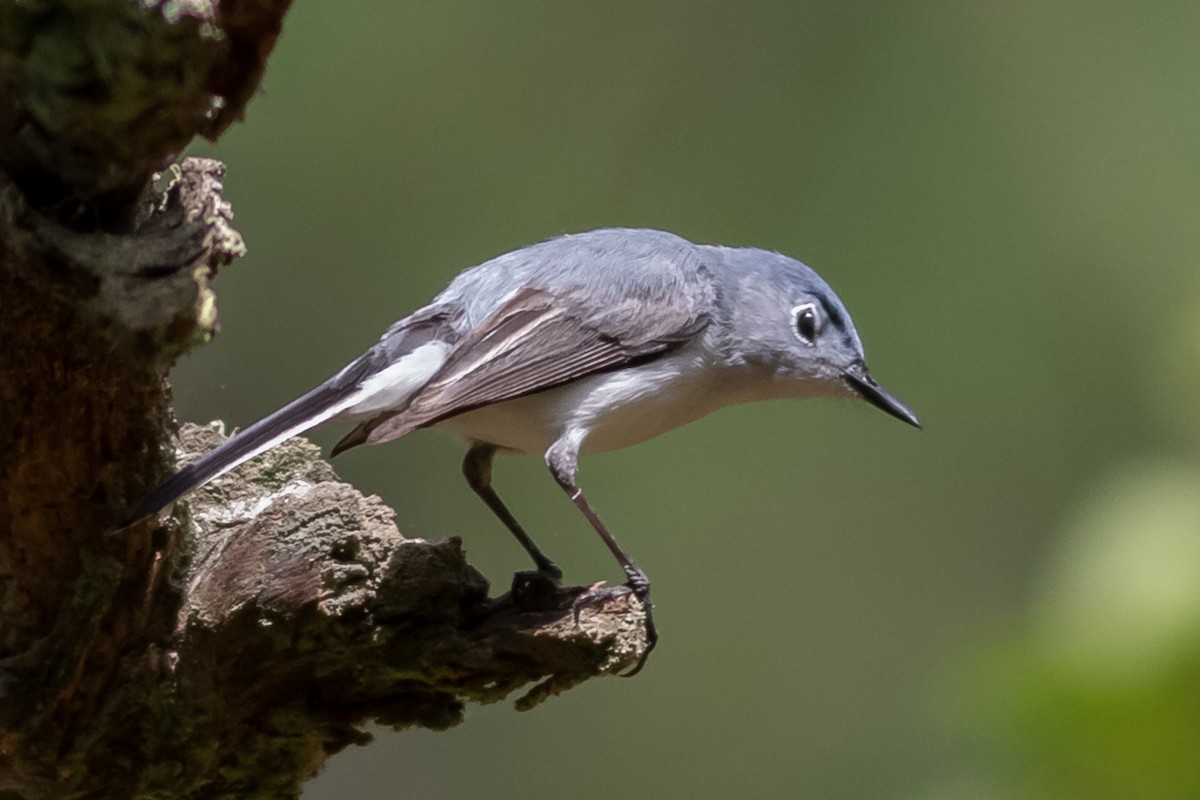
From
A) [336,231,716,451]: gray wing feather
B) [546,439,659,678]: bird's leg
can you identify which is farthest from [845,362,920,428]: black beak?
[546,439,659,678]: bird's leg

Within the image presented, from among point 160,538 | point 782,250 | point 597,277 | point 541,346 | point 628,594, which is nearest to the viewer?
point 160,538

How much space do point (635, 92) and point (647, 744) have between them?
240 centimetres

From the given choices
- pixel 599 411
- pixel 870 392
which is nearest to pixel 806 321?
pixel 870 392

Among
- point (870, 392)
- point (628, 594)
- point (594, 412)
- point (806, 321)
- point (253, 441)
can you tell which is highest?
point (806, 321)

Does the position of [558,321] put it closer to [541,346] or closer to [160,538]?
[541,346]

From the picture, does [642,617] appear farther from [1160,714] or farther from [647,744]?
[647,744]

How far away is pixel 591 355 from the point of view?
237 cm

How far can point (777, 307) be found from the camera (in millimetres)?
2645

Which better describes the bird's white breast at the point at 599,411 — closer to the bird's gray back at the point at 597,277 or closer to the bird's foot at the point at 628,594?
the bird's gray back at the point at 597,277

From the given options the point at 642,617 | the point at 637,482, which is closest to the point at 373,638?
the point at 642,617

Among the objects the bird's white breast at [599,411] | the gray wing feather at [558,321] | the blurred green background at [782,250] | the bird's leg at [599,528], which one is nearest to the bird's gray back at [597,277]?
the gray wing feather at [558,321]

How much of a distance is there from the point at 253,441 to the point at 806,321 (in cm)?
125

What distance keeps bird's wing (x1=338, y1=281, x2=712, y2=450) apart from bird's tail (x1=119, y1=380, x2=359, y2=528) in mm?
88

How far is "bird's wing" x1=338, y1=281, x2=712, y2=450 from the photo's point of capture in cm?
216
